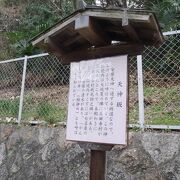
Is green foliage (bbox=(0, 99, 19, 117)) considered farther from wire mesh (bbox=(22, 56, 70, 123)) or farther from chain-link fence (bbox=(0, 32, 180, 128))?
wire mesh (bbox=(22, 56, 70, 123))

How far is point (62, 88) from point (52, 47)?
2534 millimetres

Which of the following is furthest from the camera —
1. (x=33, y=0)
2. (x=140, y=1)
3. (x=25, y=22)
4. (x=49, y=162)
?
(x=33, y=0)

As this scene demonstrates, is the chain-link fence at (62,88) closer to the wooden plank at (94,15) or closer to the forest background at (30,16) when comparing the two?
the wooden plank at (94,15)

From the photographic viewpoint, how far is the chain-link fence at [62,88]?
485 centimetres

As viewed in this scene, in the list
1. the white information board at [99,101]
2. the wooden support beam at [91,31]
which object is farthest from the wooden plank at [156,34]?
the wooden support beam at [91,31]

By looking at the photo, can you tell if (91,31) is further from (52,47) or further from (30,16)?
(30,16)

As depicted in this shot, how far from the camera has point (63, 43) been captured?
3.63 meters

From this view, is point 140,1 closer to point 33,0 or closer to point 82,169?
point 33,0

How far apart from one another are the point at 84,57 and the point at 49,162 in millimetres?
2364

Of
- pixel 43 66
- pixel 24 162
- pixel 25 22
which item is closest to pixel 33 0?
pixel 25 22

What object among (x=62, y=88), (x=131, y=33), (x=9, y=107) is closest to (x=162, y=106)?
(x=62, y=88)

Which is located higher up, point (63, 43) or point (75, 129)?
point (63, 43)

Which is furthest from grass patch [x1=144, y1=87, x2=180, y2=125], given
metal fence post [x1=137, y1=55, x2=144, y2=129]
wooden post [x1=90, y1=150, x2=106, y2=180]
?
wooden post [x1=90, y1=150, x2=106, y2=180]

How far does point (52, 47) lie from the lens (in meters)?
3.54
